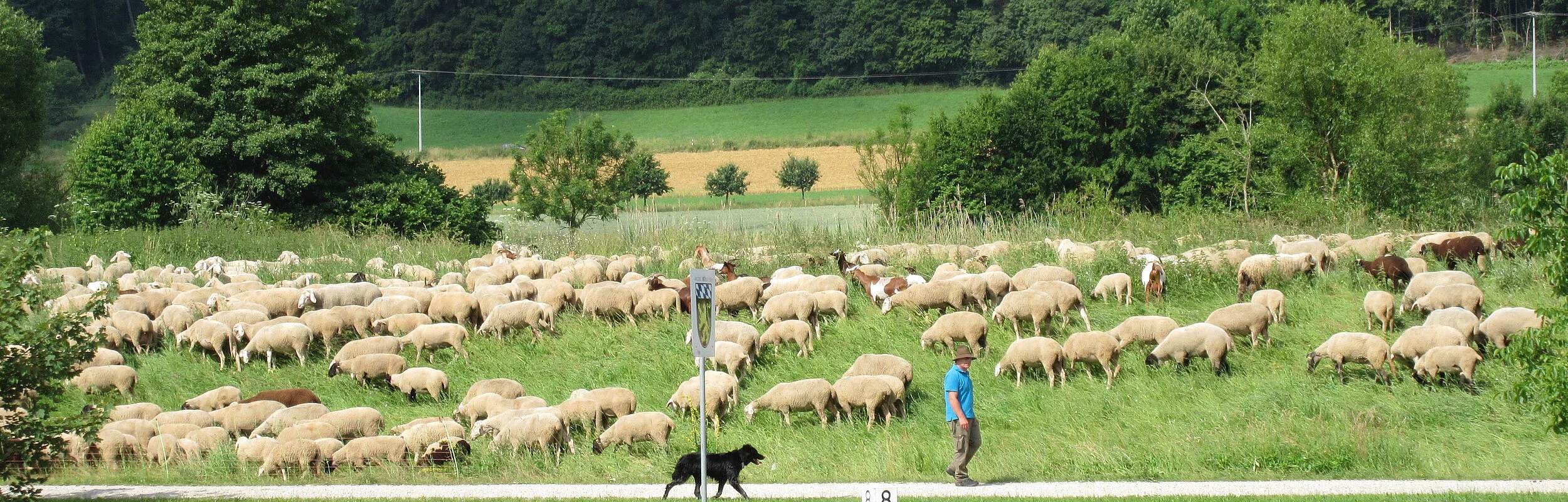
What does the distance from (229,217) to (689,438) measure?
84.6 ft

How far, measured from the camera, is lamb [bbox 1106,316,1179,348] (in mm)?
17250

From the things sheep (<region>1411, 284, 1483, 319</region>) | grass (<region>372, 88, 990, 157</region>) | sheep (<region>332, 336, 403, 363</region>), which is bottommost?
sheep (<region>332, 336, 403, 363</region>)

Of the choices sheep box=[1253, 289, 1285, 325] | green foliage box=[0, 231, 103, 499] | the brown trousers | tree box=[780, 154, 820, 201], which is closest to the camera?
green foliage box=[0, 231, 103, 499]

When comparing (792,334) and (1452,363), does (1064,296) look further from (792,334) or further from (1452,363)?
(1452,363)

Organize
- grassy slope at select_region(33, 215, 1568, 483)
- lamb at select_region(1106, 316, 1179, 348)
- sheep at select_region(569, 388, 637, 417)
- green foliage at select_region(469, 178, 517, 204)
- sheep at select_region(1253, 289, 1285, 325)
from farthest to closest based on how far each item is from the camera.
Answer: green foliage at select_region(469, 178, 517, 204) → sheep at select_region(1253, 289, 1285, 325) → lamb at select_region(1106, 316, 1179, 348) → sheep at select_region(569, 388, 637, 417) → grassy slope at select_region(33, 215, 1568, 483)

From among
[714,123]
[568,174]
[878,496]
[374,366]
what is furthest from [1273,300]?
[714,123]

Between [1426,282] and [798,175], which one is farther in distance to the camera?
[798,175]

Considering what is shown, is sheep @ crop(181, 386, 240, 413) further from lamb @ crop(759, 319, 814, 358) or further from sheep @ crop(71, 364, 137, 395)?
lamb @ crop(759, 319, 814, 358)

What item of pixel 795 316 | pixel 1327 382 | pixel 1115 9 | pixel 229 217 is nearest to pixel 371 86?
pixel 229 217

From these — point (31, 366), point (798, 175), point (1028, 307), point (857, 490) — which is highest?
point (31, 366)

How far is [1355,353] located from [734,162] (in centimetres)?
7469

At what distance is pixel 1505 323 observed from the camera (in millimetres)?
16344

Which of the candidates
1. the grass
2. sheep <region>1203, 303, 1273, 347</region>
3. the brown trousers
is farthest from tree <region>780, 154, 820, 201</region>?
the brown trousers

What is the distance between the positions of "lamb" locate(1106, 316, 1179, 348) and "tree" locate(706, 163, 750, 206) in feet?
209
